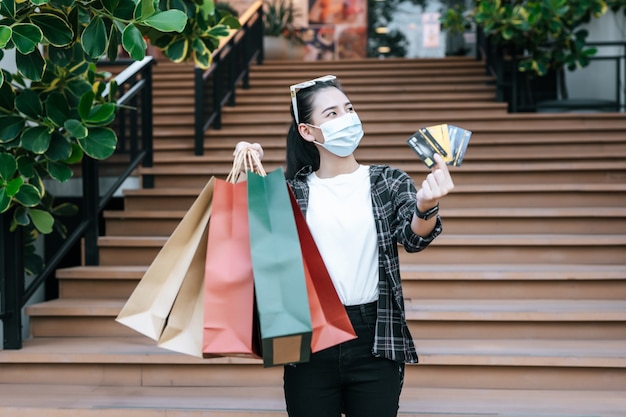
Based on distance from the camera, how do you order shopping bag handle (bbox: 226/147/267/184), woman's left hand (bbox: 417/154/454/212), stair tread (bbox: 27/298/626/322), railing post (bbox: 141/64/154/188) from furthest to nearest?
1. railing post (bbox: 141/64/154/188)
2. stair tread (bbox: 27/298/626/322)
3. shopping bag handle (bbox: 226/147/267/184)
4. woman's left hand (bbox: 417/154/454/212)

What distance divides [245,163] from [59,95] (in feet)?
6.83

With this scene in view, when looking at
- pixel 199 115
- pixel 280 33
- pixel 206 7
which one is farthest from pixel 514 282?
pixel 280 33

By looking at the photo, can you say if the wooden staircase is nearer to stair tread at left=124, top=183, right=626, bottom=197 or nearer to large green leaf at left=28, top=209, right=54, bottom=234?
stair tread at left=124, top=183, right=626, bottom=197

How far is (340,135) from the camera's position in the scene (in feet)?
6.83

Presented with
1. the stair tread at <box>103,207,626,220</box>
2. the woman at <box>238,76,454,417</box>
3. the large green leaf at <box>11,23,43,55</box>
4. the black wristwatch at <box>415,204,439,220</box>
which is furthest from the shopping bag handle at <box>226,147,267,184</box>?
the stair tread at <box>103,207,626,220</box>

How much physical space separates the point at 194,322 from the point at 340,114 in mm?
707

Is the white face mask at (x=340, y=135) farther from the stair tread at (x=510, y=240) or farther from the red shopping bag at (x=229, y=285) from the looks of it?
the stair tread at (x=510, y=240)

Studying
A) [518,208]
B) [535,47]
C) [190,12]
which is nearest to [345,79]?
[535,47]

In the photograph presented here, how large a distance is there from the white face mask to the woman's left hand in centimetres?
33

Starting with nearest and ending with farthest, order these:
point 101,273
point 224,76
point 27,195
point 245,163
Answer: point 245,163
point 27,195
point 101,273
point 224,76

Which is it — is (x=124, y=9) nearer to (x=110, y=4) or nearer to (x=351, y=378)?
(x=110, y=4)

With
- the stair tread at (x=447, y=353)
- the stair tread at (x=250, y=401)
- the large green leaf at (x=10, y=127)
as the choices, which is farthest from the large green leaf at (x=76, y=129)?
the stair tread at (x=250, y=401)

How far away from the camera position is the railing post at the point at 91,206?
4.88 m

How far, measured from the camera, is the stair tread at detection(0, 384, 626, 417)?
3.49 metres
